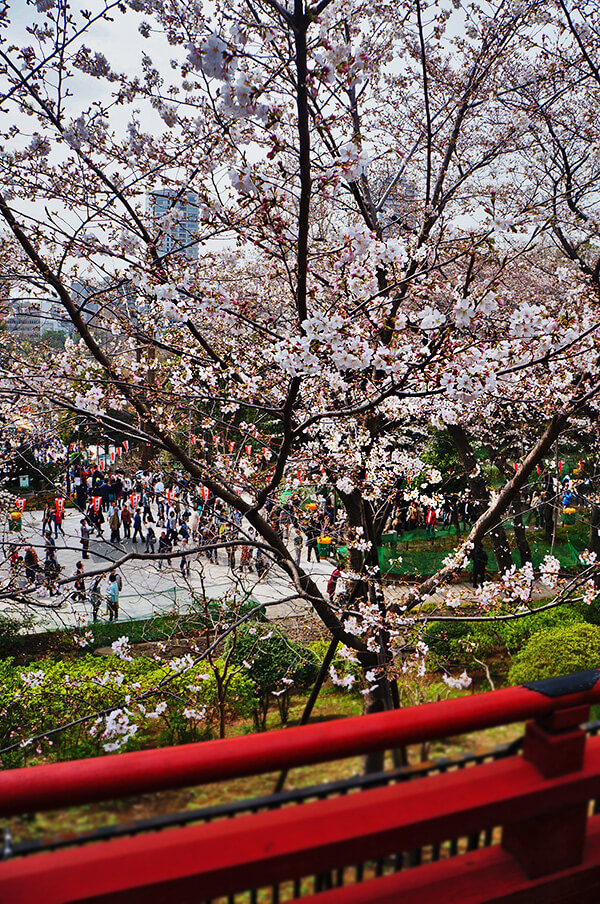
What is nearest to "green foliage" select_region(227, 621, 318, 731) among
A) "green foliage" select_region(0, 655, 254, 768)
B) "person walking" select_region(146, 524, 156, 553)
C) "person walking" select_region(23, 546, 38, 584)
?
"green foliage" select_region(0, 655, 254, 768)

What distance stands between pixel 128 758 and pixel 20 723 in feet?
27.6

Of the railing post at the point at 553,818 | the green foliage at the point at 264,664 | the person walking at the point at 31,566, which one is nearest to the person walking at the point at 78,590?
the person walking at the point at 31,566

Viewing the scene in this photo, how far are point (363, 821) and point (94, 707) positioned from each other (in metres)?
7.08

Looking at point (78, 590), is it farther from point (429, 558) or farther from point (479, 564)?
point (429, 558)

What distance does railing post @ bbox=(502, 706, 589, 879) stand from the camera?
132 centimetres

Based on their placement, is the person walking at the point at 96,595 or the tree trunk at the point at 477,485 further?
the tree trunk at the point at 477,485

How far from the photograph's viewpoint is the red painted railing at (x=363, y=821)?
3.35 feet

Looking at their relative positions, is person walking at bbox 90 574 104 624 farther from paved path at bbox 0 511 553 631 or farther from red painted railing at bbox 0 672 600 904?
red painted railing at bbox 0 672 600 904

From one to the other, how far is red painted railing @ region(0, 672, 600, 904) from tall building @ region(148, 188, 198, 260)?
4.15 metres

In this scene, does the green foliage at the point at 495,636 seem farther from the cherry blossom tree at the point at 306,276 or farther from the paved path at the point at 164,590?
the cherry blossom tree at the point at 306,276

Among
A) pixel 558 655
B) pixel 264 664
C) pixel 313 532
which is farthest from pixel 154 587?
pixel 558 655

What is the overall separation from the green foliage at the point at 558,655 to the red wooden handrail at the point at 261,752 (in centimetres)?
715

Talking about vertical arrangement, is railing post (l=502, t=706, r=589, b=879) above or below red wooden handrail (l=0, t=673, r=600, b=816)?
below

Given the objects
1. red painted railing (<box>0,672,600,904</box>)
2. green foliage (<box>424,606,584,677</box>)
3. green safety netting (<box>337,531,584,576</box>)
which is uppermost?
red painted railing (<box>0,672,600,904</box>)
